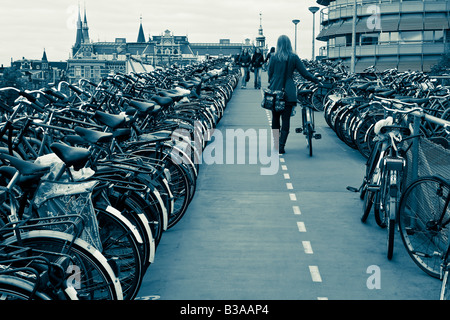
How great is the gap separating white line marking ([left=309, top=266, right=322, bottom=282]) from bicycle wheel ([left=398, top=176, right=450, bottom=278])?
2.42ft

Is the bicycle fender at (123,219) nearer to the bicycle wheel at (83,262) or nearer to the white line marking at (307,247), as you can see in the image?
the bicycle wheel at (83,262)

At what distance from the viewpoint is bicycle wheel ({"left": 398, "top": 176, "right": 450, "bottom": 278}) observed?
4.52m

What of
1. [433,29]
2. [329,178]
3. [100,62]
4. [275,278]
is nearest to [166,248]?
[275,278]

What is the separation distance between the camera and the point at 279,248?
5484 millimetres

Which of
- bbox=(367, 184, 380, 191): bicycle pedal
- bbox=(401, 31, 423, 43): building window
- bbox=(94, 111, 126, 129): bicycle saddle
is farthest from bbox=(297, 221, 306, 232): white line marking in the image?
bbox=(401, 31, 423, 43): building window

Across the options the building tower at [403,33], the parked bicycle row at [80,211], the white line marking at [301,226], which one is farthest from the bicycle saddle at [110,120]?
the building tower at [403,33]

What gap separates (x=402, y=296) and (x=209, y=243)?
1.82 meters

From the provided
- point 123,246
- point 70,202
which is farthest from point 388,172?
point 70,202

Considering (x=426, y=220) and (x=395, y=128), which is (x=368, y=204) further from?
(x=426, y=220)

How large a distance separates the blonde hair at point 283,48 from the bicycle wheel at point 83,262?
7.18 metres

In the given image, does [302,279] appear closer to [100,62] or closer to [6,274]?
[6,274]

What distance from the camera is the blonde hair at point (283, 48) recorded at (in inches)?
398

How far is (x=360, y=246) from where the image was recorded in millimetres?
5582

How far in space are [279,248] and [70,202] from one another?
241 cm
